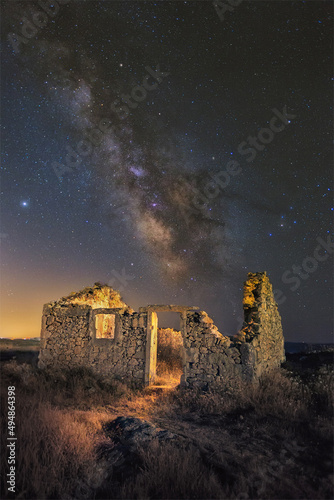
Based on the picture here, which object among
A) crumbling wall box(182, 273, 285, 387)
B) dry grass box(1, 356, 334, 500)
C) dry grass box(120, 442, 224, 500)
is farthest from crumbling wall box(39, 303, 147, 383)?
dry grass box(120, 442, 224, 500)

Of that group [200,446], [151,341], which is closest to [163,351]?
[151,341]

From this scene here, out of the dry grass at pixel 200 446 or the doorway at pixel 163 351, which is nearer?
the dry grass at pixel 200 446

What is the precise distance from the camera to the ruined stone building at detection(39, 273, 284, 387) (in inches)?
373

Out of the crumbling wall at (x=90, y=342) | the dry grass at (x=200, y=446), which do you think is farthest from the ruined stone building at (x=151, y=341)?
the dry grass at (x=200, y=446)

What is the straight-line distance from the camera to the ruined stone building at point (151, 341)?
9477 millimetres

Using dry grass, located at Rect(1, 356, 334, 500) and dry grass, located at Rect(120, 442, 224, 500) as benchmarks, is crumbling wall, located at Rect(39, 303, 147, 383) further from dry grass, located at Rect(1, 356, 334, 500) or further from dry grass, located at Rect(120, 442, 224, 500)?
dry grass, located at Rect(120, 442, 224, 500)

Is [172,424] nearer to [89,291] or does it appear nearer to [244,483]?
[244,483]

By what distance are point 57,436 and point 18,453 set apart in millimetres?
708

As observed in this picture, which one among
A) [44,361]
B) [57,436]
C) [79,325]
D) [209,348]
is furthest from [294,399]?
[44,361]

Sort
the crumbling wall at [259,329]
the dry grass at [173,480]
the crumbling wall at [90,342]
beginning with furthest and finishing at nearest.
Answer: the crumbling wall at [90,342]
the crumbling wall at [259,329]
the dry grass at [173,480]

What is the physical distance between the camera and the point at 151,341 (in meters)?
11.1

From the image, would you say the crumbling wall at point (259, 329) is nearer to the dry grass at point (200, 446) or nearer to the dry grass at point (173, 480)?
the dry grass at point (200, 446)

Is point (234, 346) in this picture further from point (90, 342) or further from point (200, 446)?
point (90, 342)

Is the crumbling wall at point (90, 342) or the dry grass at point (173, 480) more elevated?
the crumbling wall at point (90, 342)
